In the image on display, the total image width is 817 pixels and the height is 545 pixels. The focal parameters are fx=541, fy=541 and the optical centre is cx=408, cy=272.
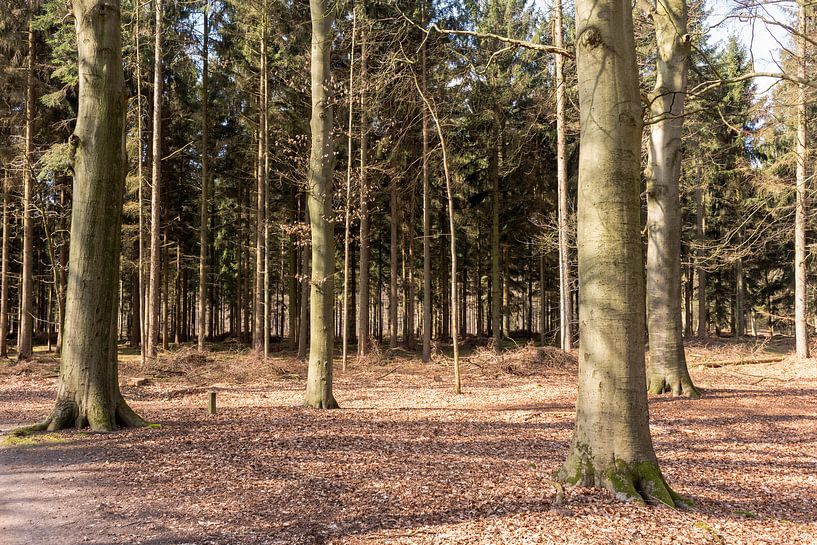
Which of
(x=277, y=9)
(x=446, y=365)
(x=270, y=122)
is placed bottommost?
(x=446, y=365)

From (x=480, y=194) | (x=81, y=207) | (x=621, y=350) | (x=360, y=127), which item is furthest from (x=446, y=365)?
(x=621, y=350)

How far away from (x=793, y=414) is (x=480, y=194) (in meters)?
18.1

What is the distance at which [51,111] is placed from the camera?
805 inches

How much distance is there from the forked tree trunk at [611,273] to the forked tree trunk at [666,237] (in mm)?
6809

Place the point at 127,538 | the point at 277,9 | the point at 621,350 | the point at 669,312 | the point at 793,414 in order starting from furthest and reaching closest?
the point at 277,9
the point at 669,312
the point at 793,414
the point at 621,350
the point at 127,538

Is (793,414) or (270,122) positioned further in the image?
Result: (270,122)

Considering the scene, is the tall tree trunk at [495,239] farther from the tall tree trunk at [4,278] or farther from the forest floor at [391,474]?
the tall tree trunk at [4,278]

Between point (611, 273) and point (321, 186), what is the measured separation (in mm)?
6435

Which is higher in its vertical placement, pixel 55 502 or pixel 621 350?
pixel 621 350

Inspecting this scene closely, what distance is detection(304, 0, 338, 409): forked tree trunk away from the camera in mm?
9680

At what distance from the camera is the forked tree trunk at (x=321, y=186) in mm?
9680

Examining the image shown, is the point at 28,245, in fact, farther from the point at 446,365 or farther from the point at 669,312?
the point at 669,312

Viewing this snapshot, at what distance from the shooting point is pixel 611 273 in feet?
14.9

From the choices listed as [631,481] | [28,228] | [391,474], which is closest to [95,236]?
[391,474]
